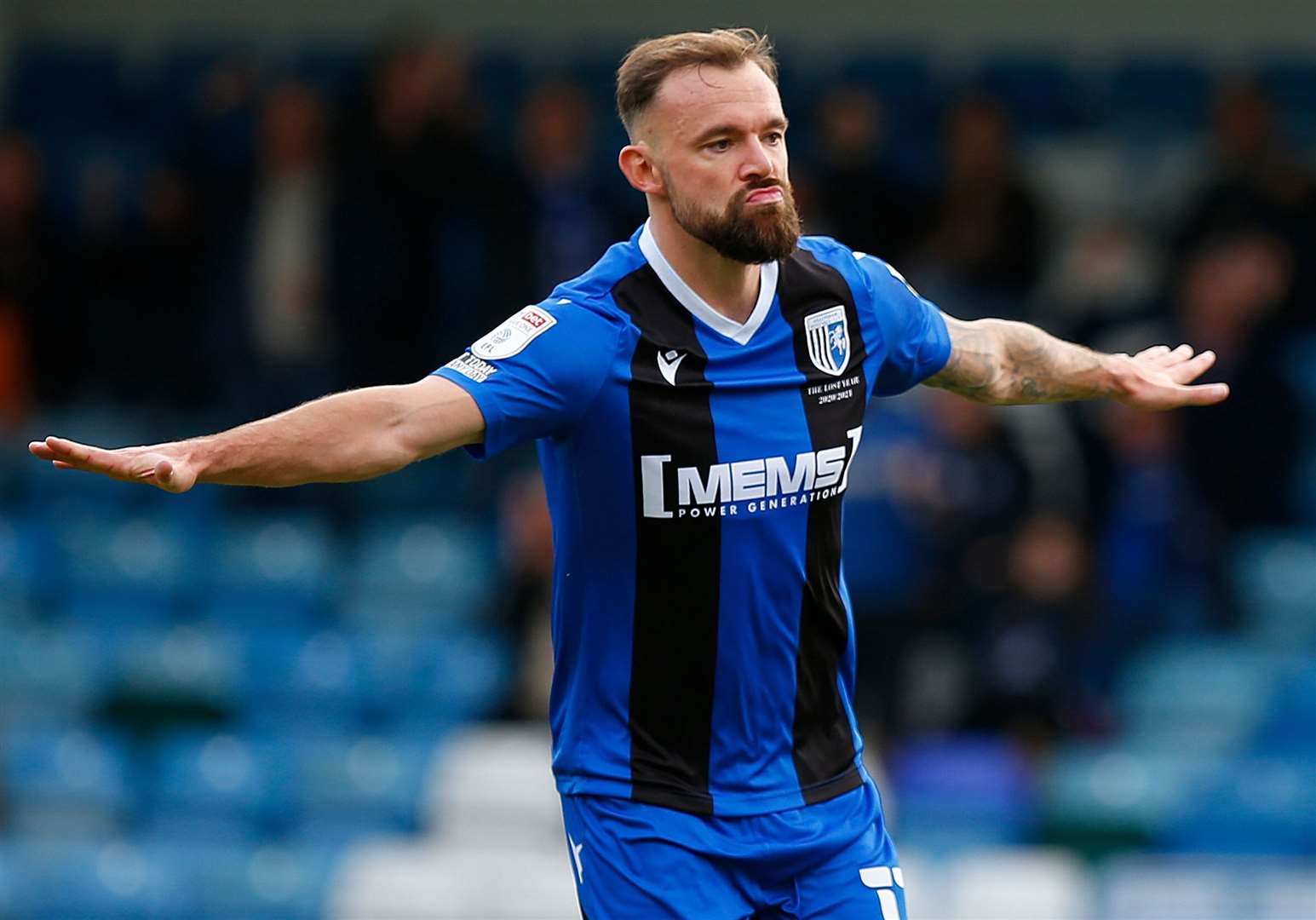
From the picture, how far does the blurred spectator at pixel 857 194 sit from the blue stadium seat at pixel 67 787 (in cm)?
389

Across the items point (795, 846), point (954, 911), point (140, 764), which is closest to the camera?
point (795, 846)

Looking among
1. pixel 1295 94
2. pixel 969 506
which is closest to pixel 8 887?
pixel 969 506

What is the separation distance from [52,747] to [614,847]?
589 cm

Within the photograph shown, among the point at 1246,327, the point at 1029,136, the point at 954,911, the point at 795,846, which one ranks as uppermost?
the point at 1029,136

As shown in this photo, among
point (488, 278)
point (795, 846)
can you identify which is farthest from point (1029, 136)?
point (795, 846)

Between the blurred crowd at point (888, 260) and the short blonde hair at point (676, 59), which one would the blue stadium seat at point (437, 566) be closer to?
the blurred crowd at point (888, 260)

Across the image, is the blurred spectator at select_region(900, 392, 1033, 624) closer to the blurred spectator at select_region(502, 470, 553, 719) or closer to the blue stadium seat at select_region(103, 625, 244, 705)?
the blurred spectator at select_region(502, 470, 553, 719)

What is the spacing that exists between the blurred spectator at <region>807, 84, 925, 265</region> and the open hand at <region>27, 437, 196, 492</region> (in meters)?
6.56

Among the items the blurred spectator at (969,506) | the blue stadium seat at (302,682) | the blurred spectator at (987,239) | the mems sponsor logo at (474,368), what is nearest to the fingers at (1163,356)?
the mems sponsor logo at (474,368)

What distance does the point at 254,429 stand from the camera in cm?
384

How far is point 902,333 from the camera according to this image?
464 cm

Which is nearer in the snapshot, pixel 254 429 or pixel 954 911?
pixel 254 429

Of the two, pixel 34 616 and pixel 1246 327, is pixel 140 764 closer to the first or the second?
pixel 34 616

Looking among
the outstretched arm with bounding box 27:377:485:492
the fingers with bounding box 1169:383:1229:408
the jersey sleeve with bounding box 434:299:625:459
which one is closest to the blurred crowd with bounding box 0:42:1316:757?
the fingers with bounding box 1169:383:1229:408
